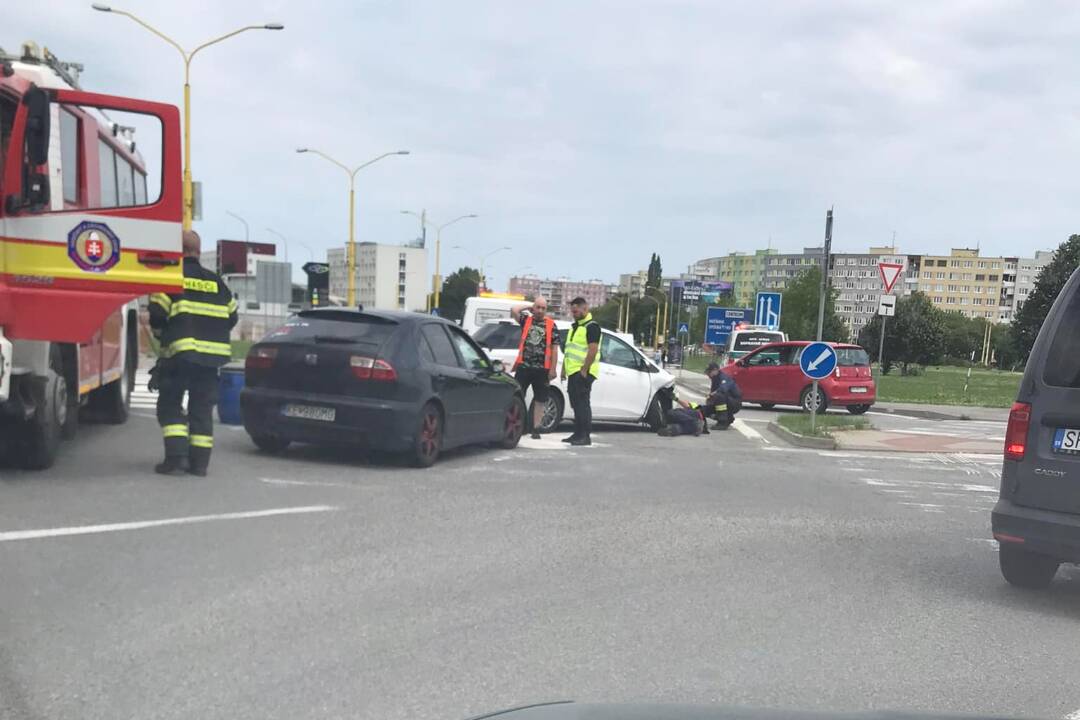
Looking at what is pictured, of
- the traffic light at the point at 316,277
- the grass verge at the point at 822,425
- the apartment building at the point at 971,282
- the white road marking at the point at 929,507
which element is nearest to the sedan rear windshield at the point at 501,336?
the grass verge at the point at 822,425

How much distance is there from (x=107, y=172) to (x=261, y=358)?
220 cm

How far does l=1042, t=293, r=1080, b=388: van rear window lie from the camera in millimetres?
5637

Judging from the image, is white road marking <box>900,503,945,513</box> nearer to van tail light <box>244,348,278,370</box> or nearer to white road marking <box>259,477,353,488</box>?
white road marking <box>259,477,353,488</box>

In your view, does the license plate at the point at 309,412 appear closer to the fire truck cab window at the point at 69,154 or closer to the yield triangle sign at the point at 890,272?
the fire truck cab window at the point at 69,154

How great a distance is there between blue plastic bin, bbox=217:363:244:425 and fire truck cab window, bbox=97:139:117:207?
3922 millimetres

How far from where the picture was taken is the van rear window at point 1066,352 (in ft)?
18.5

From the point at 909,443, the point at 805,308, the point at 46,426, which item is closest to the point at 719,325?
the point at 909,443

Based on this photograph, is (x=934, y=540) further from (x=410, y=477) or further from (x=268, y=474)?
(x=268, y=474)

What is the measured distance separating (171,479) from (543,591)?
425 cm

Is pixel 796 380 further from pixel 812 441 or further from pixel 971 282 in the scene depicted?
pixel 971 282

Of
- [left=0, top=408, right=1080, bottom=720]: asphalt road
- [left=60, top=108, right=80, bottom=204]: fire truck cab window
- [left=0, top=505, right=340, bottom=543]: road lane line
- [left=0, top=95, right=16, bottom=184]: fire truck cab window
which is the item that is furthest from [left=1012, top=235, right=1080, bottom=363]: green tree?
[left=0, top=95, right=16, bottom=184]: fire truck cab window

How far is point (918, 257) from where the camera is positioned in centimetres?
18725

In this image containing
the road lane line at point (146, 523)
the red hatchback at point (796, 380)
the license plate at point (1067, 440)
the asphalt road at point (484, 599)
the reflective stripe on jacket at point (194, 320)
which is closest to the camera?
the asphalt road at point (484, 599)

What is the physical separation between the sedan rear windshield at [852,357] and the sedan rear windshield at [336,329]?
49.3ft
